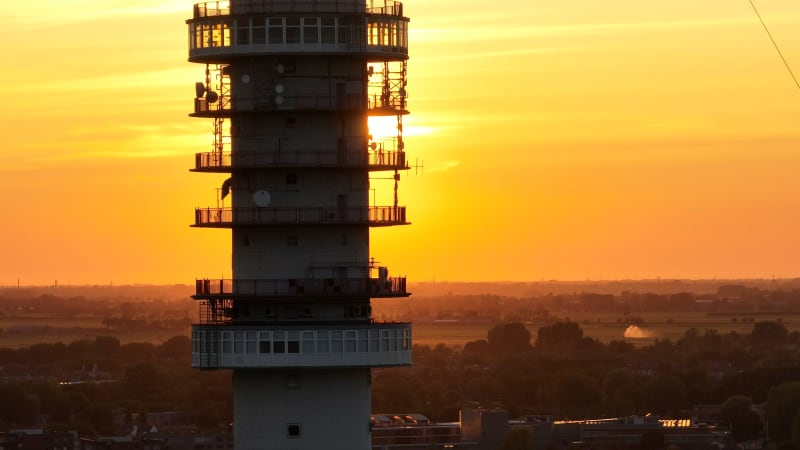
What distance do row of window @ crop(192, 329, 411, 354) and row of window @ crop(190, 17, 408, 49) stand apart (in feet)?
25.3

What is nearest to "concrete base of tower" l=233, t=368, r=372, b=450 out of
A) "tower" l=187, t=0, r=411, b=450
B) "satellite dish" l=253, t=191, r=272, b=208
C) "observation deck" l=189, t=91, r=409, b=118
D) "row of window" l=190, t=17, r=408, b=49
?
"tower" l=187, t=0, r=411, b=450

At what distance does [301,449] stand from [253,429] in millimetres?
1489

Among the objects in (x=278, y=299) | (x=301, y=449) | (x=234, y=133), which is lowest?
Result: (x=301, y=449)

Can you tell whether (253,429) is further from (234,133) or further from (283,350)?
(234,133)

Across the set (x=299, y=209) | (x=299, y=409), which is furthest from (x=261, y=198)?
(x=299, y=409)

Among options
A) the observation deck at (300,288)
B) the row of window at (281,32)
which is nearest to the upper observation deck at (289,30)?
the row of window at (281,32)

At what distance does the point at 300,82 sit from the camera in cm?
6562

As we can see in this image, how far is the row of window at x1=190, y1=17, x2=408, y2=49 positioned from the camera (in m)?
64.9

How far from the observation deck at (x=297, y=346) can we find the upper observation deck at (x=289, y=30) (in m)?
7.31

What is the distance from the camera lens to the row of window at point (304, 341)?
213ft

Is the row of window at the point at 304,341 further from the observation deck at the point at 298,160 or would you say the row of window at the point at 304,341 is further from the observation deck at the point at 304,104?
the observation deck at the point at 304,104

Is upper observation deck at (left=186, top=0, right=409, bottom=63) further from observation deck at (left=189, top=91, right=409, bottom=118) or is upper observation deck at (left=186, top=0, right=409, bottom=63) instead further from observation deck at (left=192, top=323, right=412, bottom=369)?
observation deck at (left=192, top=323, right=412, bottom=369)

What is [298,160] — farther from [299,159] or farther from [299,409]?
[299,409]

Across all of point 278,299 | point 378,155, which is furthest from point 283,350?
point 378,155
